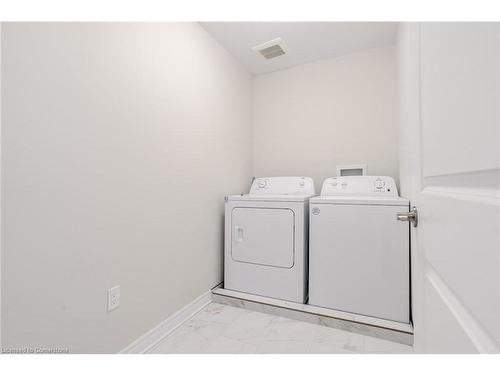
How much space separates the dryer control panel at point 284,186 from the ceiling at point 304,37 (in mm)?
1308

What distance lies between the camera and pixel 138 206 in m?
1.41

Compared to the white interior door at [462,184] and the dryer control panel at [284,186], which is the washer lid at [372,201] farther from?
the white interior door at [462,184]

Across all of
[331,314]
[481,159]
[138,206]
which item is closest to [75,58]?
[138,206]

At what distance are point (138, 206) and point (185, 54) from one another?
4.08 ft

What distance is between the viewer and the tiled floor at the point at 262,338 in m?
1.40

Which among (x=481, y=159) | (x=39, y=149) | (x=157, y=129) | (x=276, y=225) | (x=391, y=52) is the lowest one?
(x=276, y=225)

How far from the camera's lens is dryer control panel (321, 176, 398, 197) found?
1.97m

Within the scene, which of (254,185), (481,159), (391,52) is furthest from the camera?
(254,185)

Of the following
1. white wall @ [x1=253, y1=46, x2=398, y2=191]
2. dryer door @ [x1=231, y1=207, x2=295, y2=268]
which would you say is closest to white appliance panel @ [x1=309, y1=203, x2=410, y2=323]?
dryer door @ [x1=231, y1=207, x2=295, y2=268]

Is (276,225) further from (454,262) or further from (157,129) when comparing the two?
(454,262)

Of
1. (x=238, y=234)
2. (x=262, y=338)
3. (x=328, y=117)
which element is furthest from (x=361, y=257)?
(x=328, y=117)

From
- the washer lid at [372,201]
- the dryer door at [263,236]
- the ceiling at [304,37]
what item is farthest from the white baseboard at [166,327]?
the ceiling at [304,37]

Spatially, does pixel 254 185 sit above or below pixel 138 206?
above

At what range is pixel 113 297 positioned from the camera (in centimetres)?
125
